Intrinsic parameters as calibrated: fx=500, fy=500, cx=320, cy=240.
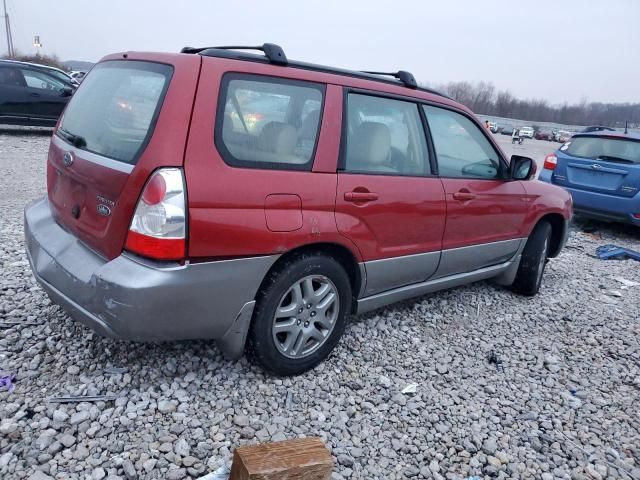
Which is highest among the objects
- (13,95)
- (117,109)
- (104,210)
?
(13,95)

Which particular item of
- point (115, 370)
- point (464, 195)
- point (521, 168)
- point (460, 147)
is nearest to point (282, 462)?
point (115, 370)

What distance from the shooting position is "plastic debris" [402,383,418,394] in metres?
2.96

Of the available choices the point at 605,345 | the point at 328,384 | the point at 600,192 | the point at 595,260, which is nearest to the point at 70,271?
the point at 328,384

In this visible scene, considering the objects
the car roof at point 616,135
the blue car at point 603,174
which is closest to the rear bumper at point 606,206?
the blue car at point 603,174

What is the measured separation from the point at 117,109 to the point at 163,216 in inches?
30.8

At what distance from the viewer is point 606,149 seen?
733 cm

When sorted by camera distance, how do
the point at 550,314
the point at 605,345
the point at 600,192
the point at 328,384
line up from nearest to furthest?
the point at 328,384, the point at 605,345, the point at 550,314, the point at 600,192

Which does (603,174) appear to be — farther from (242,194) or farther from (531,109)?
(531,109)

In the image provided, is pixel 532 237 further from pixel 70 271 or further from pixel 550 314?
pixel 70 271

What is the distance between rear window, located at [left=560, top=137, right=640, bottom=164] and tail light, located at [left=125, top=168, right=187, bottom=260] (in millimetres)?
6958

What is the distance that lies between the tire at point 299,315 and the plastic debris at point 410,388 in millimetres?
504

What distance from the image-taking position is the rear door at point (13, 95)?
418 inches

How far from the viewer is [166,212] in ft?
7.26

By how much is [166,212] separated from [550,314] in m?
3.50
